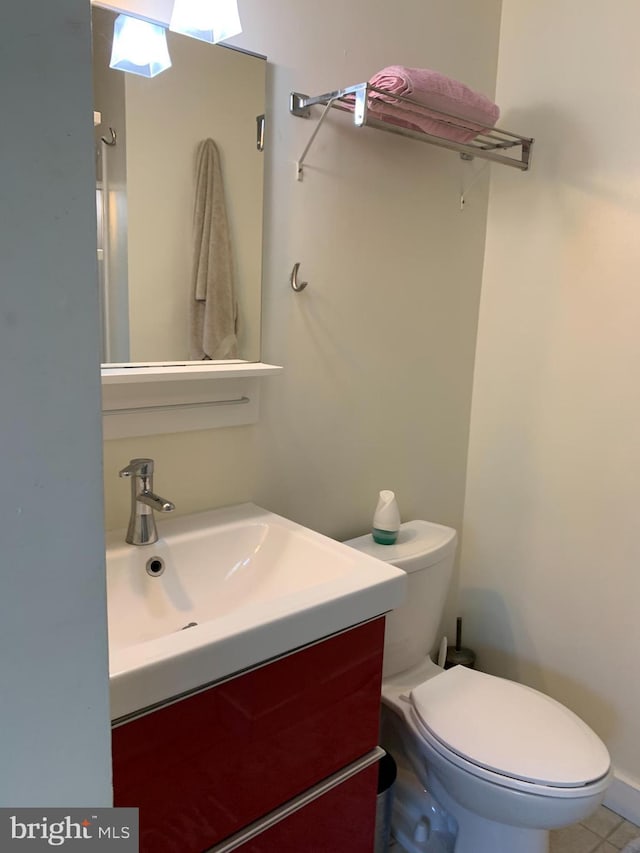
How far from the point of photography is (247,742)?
1007 mm

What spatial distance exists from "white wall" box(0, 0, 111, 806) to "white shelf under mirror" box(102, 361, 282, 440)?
793 mm

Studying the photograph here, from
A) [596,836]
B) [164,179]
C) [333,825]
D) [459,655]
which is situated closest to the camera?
[333,825]

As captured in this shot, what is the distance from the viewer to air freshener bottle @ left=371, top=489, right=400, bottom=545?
1.62 metres

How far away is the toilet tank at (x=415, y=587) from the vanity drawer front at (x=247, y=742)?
0.37m

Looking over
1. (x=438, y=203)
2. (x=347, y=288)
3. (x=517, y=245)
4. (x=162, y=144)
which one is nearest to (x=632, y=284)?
(x=517, y=245)

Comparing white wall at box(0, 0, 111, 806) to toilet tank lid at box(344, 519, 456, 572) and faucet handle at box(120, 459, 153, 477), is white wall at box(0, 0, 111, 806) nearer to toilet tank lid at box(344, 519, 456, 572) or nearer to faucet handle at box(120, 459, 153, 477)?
faucet handle at box(120, 459, 153, 477)

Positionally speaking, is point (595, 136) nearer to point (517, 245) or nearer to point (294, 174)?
point (517, 245)

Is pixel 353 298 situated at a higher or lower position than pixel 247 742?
higher

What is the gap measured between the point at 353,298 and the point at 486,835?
129 cm

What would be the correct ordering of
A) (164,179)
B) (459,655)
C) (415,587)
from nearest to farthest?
(164,179)
(415,587)
(459,655)

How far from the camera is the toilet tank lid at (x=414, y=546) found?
5.08 feet

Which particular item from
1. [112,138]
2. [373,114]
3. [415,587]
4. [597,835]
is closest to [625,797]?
[597,835]

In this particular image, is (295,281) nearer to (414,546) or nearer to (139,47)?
(139,47)

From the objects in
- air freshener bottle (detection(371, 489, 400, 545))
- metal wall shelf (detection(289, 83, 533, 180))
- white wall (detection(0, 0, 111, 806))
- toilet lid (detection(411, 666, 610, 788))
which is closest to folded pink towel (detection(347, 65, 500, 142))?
metal wall shelf (detection(289, 83, 533, 180))
